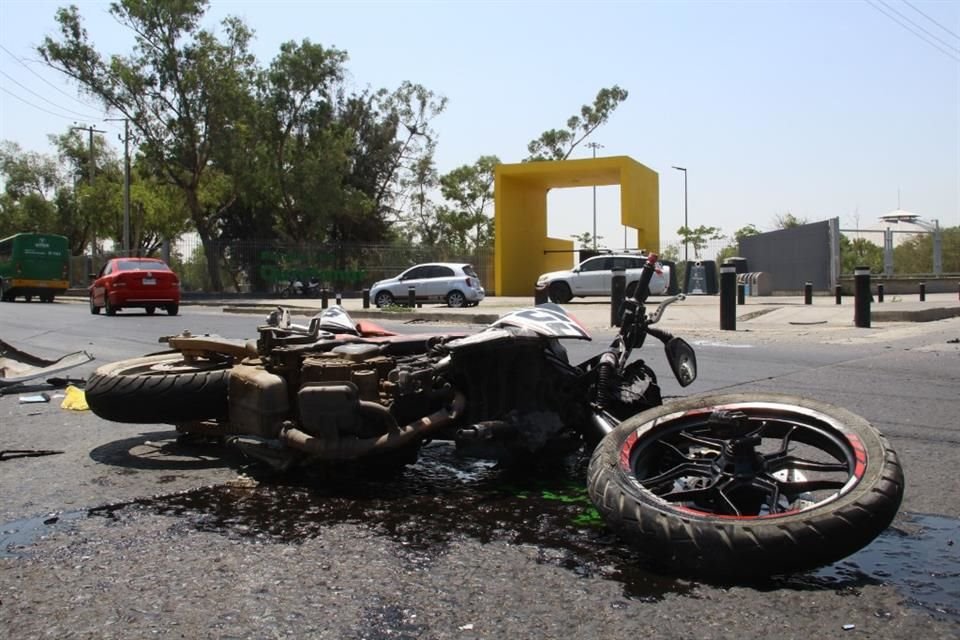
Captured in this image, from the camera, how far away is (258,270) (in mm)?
41719

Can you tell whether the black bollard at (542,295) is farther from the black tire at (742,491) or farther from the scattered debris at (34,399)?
the black tire at (742,491)

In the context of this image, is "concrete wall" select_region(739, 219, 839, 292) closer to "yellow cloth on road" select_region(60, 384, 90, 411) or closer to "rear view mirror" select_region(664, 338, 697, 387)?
"yellow cloth on road" select_region(60, 384, 90, 411)

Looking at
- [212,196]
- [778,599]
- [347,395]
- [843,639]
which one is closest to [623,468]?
[778,599]

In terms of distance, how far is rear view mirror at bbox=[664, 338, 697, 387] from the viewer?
393 centimetres

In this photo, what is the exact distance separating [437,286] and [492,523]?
2508cm

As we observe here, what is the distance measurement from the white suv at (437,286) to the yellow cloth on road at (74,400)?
2027cm

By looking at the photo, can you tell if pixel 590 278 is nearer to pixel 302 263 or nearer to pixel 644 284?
pixel 302 263

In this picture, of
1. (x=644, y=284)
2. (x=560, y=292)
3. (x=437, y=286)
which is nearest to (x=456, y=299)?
(x=437, y=286)

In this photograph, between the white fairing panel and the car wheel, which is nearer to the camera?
the white fairing panel

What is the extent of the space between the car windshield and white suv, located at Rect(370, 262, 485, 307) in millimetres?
7024

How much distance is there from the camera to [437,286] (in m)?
28.5

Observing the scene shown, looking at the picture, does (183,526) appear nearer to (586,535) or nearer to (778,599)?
(586,535)

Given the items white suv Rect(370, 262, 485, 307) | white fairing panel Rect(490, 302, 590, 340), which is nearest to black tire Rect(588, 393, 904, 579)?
white fairing panel Rect(490, 302, 590, 340)

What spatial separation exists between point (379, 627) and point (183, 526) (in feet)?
4.66
